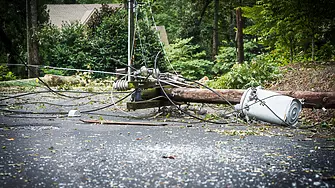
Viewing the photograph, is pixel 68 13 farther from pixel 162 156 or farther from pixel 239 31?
pixel 162 156

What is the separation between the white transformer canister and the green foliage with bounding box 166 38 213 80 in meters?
13.8

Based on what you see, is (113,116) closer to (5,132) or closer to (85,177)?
(5,132)

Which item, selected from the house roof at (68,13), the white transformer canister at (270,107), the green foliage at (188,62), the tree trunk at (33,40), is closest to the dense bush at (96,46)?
the tree trunk at (33,40)

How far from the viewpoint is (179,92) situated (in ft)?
23.3

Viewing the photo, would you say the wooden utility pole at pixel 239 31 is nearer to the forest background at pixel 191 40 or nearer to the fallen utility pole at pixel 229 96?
the forest background at pixel 191 40

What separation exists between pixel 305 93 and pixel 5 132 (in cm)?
457

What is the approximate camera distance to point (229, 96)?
6.67 m

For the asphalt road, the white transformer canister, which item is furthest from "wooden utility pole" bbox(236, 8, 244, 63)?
the asphalt road

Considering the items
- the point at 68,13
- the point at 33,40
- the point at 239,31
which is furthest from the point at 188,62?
the point at 68,13

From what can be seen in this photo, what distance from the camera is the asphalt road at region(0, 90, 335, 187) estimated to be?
297 centimetres

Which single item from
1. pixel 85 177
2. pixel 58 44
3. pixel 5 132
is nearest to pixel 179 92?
pixel 5 132

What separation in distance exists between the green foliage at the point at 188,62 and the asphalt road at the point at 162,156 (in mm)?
14558

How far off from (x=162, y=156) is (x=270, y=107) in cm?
273

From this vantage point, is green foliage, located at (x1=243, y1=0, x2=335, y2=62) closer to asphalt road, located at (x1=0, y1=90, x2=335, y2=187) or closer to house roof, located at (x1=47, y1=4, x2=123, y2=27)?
asphalt road, located at (x1=0, y1=90, x2=335, y2=187)
